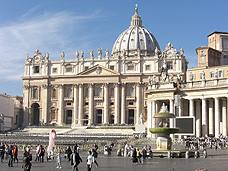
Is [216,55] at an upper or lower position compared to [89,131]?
upper

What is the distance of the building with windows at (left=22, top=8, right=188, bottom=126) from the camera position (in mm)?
108312

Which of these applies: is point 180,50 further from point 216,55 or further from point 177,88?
point 177,88

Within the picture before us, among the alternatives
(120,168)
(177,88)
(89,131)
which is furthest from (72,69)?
(120,168)

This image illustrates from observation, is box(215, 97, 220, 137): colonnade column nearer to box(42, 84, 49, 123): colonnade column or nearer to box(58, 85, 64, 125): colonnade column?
box(58, 85, 64, 125): colonnade column

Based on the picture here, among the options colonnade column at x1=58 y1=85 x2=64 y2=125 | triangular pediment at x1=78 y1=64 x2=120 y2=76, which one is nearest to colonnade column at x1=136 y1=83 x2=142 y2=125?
triangular pediment at x1=78 y1=64 x2=120 y2=76

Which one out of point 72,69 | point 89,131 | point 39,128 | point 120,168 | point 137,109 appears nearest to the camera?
point 120,168

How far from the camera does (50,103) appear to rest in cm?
11569

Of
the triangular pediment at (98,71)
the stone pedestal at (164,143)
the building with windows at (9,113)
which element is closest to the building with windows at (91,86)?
the triangular pediment at (98,71)

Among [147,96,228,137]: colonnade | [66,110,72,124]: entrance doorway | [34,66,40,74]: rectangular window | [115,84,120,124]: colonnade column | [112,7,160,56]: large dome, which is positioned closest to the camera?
[147,96,228,137]: colonnade

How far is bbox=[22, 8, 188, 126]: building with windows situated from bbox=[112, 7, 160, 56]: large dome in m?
33.2

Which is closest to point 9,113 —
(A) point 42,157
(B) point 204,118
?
(B) point 204,118

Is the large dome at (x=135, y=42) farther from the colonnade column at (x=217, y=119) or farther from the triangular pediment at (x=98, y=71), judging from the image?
the colonnade column at (x=217, y=119)

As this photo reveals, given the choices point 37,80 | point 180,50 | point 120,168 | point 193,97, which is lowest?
point 120,168

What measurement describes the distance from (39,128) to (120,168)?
75685 millimetres
